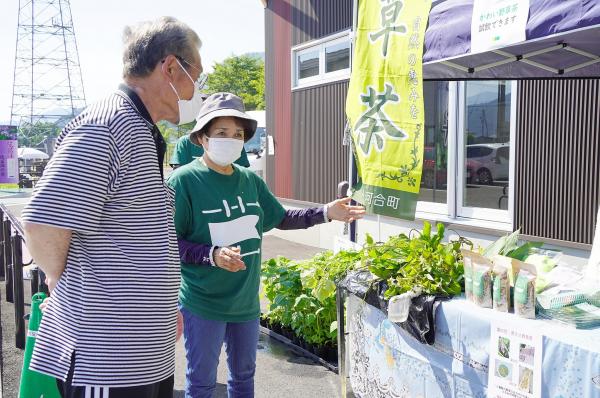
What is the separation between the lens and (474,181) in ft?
22.1

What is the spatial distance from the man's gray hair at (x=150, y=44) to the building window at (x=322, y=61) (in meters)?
7.05

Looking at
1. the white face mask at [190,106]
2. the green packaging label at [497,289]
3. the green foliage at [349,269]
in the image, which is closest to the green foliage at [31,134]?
the green foliage at [349,269]

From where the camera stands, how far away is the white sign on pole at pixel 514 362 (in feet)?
7.12

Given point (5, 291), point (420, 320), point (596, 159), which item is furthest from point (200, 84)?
point (5, 291)

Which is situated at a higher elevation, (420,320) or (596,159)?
(596,159)

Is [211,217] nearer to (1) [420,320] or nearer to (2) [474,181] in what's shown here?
(1) [420,320]

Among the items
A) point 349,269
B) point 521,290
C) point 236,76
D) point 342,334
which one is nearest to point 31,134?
point 236,76

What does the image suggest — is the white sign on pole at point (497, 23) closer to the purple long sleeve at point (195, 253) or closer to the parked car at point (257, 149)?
the purple long sleeve at point (195, 253)

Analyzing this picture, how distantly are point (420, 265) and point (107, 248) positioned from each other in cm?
159

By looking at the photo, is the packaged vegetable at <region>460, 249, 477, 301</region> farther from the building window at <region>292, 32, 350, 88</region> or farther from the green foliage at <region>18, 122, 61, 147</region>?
the green foliage at <region>18, 122, 61, 147</region>

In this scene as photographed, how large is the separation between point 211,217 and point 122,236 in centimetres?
112

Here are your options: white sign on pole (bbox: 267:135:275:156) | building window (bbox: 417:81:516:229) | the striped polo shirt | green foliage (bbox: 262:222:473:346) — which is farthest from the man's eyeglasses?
white sign on pole (bbox: 267:135:275:156)

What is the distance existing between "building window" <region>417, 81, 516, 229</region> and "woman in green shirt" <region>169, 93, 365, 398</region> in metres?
4.08

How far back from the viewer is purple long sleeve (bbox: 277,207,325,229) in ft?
10.9
